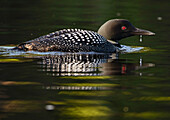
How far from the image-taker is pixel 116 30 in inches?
331

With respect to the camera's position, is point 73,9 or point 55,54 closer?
point 55,54

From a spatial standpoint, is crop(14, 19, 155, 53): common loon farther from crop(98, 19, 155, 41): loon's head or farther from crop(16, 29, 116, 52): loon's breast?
crop(98, 19, 155, 41): loon's head

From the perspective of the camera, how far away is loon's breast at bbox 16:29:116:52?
7.25m

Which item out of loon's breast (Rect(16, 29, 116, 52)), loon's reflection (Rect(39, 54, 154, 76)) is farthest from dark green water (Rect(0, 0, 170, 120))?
loon's breast (Rect(16, 29, 116, 52))

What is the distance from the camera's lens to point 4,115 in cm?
386

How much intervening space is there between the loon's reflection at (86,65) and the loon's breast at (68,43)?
20 cm

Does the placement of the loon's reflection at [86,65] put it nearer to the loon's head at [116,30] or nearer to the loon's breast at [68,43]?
the loon's breast at [68,43]

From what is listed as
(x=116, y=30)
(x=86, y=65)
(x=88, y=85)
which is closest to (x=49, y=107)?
(x=88, y=85)

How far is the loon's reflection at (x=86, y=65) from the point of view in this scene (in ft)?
18.9

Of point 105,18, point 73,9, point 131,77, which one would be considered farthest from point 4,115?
point 73,9

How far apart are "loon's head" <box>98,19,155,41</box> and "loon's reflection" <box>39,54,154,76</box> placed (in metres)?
1.05

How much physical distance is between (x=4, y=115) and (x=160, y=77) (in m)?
2.25

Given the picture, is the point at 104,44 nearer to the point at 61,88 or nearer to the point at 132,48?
the point at 132,48

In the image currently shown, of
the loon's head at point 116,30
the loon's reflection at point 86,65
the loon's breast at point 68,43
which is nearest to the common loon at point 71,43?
the loon's breast at point 68,43
